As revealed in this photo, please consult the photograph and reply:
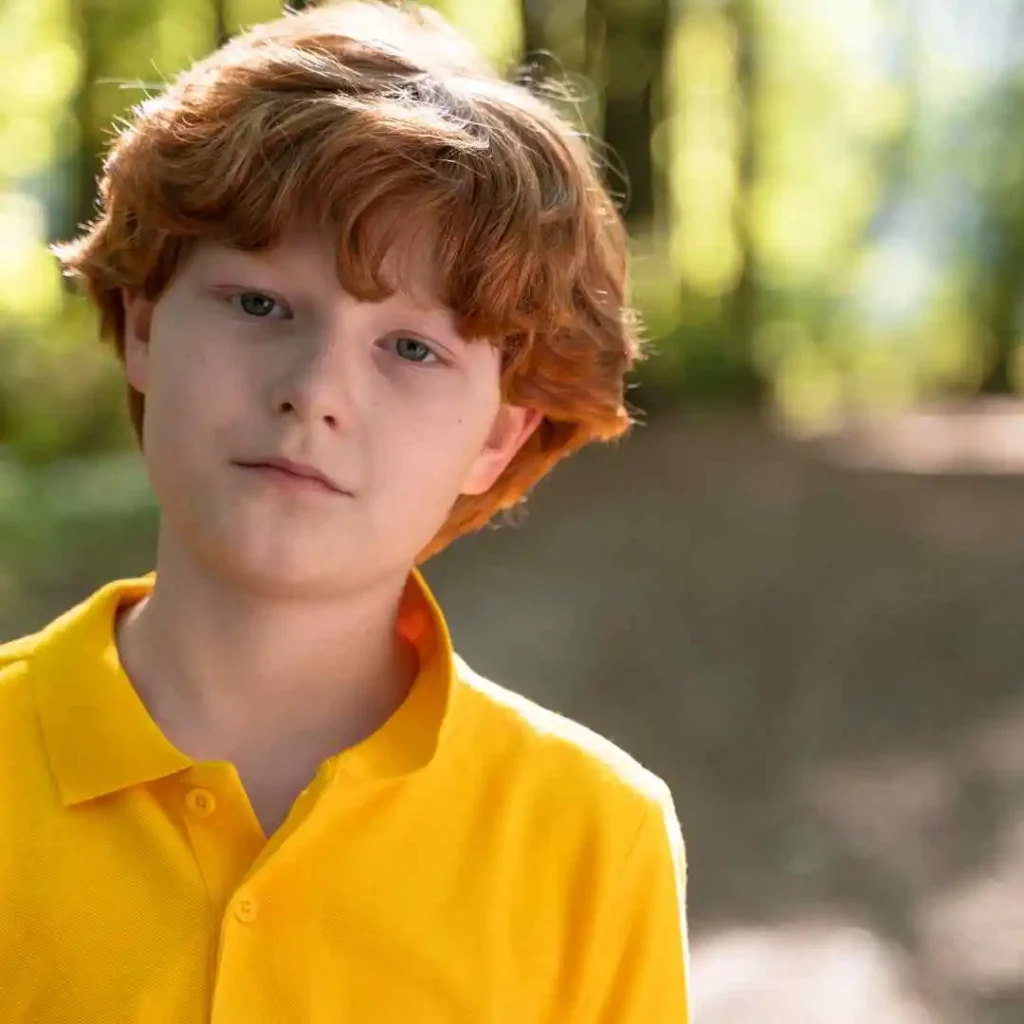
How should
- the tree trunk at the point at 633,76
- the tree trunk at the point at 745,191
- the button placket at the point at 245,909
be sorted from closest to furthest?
the button placket at the point at 245,909, the tree trunk at the point at 633,76, the tree trunk at the point at 745,191

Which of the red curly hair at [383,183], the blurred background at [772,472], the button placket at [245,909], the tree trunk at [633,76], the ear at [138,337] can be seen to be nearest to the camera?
the button placket at [245,909]

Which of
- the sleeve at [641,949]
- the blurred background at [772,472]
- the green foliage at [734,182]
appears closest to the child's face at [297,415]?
the sleeve at [641,949]

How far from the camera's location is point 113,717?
4.99 ft

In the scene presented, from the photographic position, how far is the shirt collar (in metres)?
1.47

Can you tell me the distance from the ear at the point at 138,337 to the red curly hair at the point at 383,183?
0.02 m

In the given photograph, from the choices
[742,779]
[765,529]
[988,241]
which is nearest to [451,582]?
[765,529]

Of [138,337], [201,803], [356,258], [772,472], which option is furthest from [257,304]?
[772,472]

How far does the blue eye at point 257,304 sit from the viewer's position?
1.52 metres

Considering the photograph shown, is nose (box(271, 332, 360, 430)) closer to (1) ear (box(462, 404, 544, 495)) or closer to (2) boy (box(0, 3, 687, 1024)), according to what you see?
(2) boy (box(0, 3, 687, 1024))

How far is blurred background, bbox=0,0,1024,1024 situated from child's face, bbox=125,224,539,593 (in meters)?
0.70

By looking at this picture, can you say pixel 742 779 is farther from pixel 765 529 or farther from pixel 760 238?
pixel 760 238

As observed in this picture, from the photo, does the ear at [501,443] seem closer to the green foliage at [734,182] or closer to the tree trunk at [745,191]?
the green foliage at [734,182]

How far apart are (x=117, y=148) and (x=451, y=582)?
5.16m

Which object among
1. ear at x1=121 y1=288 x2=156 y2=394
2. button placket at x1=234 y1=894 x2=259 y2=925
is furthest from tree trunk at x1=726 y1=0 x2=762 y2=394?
button placket at x1=234 y1=894 x2=259 y2=925
